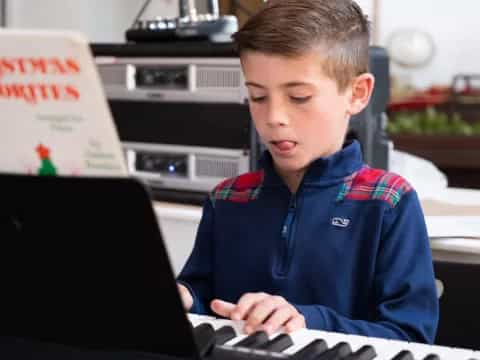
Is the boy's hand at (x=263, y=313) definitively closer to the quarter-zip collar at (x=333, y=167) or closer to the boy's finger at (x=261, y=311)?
the boy's finger at (x=261, y=311)

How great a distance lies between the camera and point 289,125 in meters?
0.96

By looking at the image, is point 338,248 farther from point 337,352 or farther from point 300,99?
point 337,352

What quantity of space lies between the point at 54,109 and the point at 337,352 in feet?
0.92

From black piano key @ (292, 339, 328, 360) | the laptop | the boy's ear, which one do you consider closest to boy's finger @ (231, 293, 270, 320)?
black piano key @ (292, 339, 328, 360)

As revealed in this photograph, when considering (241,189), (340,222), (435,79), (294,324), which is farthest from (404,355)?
(435,79)

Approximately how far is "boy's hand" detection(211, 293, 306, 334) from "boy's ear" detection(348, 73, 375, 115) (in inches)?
13.5

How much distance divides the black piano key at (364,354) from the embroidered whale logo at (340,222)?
335 millimetres

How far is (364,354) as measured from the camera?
680 millimetres

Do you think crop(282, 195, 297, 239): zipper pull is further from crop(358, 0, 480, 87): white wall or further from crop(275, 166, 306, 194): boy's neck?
crop(358, 0, 480, 87): white wall

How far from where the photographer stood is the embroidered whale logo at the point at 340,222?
102 centimetres

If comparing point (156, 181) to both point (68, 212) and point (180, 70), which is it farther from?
point (68, 212)

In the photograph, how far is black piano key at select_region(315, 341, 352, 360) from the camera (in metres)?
0.67

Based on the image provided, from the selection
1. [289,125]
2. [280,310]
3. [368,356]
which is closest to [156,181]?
[289,125]

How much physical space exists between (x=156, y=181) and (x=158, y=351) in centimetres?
131
